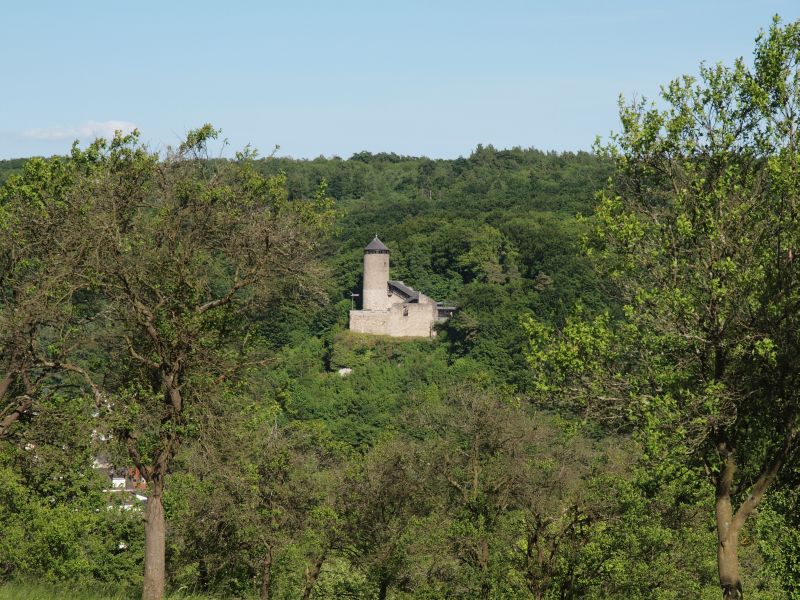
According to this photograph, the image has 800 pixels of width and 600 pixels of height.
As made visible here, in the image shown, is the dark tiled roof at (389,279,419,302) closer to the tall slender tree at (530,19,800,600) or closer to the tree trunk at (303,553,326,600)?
the tree trunk at (303,553,326,600)

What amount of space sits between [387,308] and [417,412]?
2583 inches

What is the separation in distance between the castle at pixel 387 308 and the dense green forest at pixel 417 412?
63.6 meters

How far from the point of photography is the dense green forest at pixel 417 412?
497 inches

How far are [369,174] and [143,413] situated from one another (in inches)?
6231

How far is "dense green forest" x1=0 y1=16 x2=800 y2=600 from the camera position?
1262cm

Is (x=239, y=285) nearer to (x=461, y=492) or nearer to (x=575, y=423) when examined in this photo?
(x=575, y=423)

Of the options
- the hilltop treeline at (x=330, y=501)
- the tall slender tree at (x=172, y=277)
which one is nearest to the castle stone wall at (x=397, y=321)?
the hilltop treeline at (x=330, y=501)

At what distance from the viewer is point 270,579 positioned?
84.2 feet

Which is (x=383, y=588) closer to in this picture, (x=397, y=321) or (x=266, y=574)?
(x=266, y=574)

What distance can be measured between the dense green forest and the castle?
63632 millimetres

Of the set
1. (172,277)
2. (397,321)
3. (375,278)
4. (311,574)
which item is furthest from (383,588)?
(375,278)

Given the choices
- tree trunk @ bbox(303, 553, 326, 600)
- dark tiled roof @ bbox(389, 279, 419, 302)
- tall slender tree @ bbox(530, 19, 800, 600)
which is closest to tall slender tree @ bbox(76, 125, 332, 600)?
tall slender tree @ bbox(530, 19, 800, 600)

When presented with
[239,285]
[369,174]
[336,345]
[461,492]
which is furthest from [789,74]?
[369,174]

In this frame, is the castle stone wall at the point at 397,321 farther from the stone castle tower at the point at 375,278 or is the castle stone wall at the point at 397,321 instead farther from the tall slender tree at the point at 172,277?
the tall slender tree at the point at 172,277
